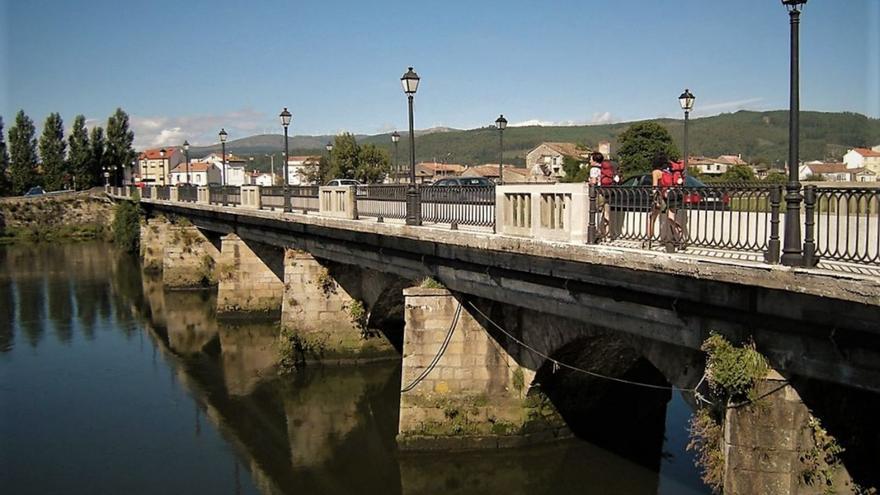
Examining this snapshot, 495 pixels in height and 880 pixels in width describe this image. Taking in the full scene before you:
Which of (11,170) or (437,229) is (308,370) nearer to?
(437,229)

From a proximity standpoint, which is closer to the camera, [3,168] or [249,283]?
[249,283]

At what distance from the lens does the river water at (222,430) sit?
14.2 m

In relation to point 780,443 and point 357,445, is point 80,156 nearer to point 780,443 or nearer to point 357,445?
point 357,445

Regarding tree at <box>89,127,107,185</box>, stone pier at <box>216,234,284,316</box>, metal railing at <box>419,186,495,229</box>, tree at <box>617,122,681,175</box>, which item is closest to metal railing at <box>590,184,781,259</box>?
metal railing at <box>419,186,495,229</box>

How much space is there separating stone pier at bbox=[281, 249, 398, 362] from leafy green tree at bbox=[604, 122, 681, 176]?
142 feet

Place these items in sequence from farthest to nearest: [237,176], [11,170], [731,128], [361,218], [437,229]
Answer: [731,128] < [237,176] < [11,170] < [361,218] < [437,229]

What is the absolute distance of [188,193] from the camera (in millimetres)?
41094

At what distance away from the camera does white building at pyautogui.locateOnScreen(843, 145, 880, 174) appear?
3231 inches

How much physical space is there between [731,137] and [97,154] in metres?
121

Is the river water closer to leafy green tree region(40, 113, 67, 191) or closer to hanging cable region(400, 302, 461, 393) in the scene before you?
hanging cable region(400, 302, 461, 393)

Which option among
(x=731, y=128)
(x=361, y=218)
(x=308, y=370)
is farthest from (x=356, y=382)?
(x=731, y=128)

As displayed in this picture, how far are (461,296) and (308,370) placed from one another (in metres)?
8.50

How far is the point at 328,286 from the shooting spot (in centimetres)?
2166

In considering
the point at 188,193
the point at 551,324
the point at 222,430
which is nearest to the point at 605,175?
the point at 551,324
